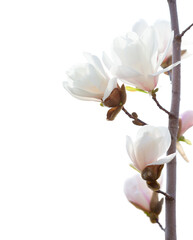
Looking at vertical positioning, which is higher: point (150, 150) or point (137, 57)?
point (137, 57)

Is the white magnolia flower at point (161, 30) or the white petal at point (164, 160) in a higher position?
the white magnolia flower at point (161, 30)

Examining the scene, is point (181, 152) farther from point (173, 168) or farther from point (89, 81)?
point (89, 81)

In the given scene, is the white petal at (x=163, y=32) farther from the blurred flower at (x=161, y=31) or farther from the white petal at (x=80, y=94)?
the white petal at (x=80, y=94)

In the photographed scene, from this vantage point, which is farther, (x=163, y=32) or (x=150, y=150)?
(x=163, y=32)

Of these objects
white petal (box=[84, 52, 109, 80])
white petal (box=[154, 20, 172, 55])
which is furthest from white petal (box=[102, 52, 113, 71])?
white petal (box=[154, 20, 172, 55])

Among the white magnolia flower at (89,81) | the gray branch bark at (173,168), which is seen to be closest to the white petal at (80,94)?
the white magnolia flower at (89,81)

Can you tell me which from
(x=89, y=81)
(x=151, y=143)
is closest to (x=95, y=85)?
(x=89, y=81)

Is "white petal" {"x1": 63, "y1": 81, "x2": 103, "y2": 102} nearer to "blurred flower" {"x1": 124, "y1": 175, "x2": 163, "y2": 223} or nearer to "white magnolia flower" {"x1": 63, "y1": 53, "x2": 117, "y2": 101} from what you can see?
"white magnolia flower" {"x1": 63, "y1": 53, "x2": 117, "y2": 101}
